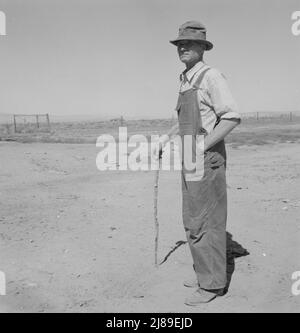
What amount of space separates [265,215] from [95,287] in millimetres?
3267

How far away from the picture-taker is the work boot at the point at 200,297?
3.70 metres

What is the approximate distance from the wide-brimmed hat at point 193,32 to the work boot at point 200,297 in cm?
206

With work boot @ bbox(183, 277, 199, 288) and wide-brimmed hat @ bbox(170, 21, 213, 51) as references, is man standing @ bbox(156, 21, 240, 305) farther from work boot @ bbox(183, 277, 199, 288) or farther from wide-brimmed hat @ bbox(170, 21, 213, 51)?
work boot @ bbox(183, 277, 199, 288)

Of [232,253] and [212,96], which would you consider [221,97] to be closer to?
[212,96]

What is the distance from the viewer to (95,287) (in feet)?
13.6

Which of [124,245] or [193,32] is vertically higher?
[193,32]

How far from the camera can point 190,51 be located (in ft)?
11.4

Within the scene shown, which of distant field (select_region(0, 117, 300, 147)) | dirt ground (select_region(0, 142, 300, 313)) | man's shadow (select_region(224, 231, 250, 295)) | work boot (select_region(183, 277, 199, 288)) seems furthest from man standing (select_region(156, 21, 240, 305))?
distant field (select_region(0, 117, 300, 147))

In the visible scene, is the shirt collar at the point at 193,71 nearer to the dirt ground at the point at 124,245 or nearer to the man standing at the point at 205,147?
the man standing at the point at 205,147

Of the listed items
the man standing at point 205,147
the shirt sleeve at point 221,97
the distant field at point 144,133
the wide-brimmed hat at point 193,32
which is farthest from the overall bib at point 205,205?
the distant field at point 144,133

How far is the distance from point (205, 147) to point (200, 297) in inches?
51.0

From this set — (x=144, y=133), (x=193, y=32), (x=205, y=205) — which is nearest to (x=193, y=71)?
(x=193, y=32)

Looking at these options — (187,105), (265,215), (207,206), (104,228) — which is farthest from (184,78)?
(265,215)
